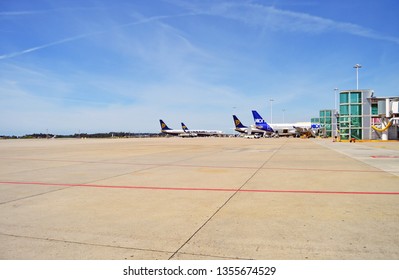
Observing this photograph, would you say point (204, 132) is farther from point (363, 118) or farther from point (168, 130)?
point (363, 118)

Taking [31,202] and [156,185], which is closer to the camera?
[31,202]

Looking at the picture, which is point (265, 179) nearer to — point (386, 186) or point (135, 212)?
point (386, 186)

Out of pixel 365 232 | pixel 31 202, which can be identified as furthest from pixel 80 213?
pixel 365 232

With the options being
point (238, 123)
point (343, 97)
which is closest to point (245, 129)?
point (238, 123)

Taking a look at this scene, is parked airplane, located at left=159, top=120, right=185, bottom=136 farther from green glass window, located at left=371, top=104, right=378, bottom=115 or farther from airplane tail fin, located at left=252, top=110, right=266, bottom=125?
green glass window, located at left=371, top=104, right=378, bottom=115

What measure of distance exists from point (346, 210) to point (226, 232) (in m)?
2.93

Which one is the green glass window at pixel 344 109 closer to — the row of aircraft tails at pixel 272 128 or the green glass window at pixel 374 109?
the green glass window at pixel 374 109

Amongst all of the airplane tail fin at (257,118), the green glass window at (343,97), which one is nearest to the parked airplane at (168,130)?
the airplane tail fin at (257,118)

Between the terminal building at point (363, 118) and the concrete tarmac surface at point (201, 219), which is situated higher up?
the terminal building at point (363, 118)

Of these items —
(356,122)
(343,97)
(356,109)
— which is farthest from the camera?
(343,97)

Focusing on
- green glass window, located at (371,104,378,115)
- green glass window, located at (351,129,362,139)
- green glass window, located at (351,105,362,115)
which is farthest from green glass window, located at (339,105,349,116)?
green glass window, located at (371,104,378,115)

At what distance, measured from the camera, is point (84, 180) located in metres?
10.2

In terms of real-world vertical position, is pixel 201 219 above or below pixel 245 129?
below

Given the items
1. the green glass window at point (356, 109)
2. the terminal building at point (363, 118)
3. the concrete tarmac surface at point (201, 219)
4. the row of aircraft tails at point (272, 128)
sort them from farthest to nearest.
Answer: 1. the row of aircraft tails at point (272, 128)
2. the green glass window at point (356, 109)
3. the terminal building at point (363, 118)
4. the concrete tarmac surface at point (201, 219)
